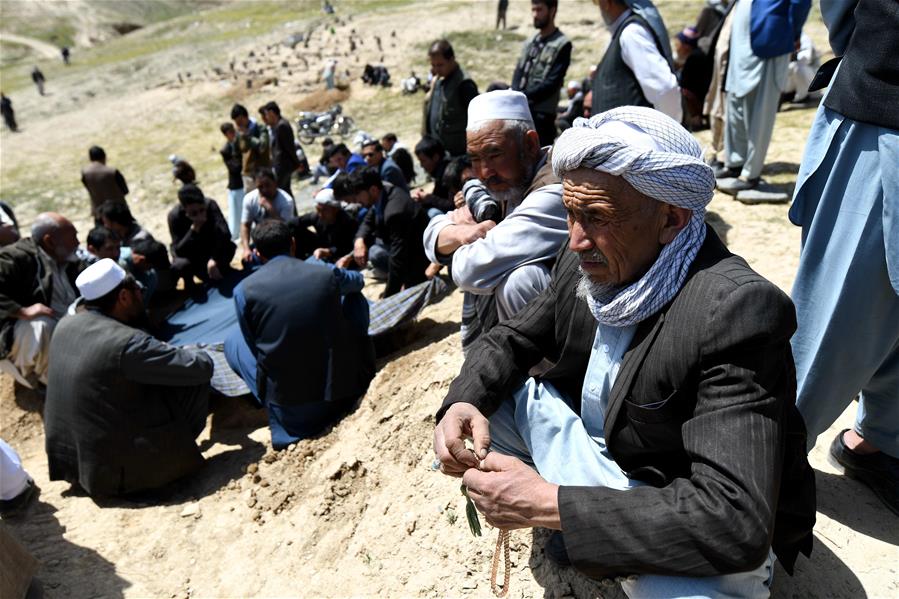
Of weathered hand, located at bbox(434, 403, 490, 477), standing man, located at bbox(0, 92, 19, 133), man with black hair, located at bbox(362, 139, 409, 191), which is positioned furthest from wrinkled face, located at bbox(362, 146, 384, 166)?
standing man, located at bbox(0, 92, 19, 133)

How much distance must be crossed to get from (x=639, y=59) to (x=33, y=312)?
189 inches

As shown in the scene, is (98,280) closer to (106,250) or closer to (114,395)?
(114,395)

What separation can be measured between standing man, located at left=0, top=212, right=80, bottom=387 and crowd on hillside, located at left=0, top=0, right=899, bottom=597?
4.89 feet

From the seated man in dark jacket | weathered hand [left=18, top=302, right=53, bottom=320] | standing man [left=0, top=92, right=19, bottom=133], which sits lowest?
standing man [left=0, top=92, right=19, bottom=133]

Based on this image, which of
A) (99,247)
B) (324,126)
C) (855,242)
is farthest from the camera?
(324,126)

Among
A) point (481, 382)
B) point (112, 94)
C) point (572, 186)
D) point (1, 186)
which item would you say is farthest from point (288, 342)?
point (112, 94)

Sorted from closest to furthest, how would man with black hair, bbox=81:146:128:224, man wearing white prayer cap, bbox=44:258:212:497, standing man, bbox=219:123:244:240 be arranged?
man wearing white prayer cap, bbox=44:258:212:497
man with black hair, bbox=81:146:128:224
standing man, bbox=219:123:244:240

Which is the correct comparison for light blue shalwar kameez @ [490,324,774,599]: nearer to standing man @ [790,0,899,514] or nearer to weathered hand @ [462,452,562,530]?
weathered hand @ [462,452,562,530]

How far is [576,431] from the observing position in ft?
6.40

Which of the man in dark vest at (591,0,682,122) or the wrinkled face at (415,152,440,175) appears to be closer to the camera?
the man in dark vest at (591,0,682,122)

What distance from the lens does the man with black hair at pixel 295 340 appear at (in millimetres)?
4070

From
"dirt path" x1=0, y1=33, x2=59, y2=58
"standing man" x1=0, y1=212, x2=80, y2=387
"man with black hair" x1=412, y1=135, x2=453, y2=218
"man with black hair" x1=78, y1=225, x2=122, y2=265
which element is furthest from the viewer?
"dirt path" x1=0, y1=33, x2=59, y2=58

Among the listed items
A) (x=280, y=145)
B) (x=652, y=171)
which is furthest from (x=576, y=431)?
(x=280, y=145)

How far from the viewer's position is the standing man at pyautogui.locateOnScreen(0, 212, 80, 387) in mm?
5027
